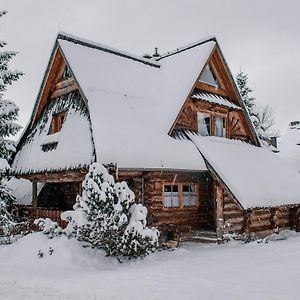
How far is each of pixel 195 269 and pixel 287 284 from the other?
2.81m

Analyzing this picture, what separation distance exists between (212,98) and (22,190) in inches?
446

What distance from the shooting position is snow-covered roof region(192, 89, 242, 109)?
19.0 metres

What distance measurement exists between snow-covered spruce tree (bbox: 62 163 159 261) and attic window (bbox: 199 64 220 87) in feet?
30.3

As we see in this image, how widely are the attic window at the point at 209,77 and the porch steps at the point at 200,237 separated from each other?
7532 millimetres

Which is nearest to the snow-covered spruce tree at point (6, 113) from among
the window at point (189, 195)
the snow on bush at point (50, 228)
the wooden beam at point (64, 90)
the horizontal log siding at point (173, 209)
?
the wooden beam at point (64, 90)

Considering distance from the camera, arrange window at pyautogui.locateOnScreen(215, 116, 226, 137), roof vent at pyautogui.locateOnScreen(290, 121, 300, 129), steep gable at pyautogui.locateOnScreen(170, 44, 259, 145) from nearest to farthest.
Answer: steep gable at pyautogui.locateOnScreen(170, 44, 259, 145) → window at pyautogui.locateOnScreen(215, 116, 226, 137) → roof vent at pyautogui.locateOnScreen(290, 121, 300, 129)

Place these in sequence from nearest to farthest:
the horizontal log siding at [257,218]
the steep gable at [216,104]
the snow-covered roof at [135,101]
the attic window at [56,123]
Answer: the snow-covered roof at [135,101], the horizontal log siding at [257,218], the attic window at [56,123], the steep gable at [216,104]

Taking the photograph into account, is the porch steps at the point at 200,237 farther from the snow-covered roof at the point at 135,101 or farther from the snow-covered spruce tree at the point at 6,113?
the snow-covered spruce tree at the point at 6,113

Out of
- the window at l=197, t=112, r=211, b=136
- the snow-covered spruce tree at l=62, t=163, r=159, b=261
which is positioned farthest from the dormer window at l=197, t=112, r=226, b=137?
the snow-covered spruce tree at l=62, t=163, r=159, b=261

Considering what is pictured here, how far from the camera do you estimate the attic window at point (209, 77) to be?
19.9m

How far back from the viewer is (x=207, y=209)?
749 inches

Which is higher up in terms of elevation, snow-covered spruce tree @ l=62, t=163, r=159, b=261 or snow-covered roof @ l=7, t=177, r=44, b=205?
snow-covered roof @ l=7, t=177, r=44, b=205

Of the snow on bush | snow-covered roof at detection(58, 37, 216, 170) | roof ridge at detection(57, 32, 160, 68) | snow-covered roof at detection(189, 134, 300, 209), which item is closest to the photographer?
the snow on bush

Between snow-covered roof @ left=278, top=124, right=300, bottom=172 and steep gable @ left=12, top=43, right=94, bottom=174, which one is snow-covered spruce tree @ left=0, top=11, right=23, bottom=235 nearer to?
steep gable @ left=12, top=43, right=94, bottom=174
